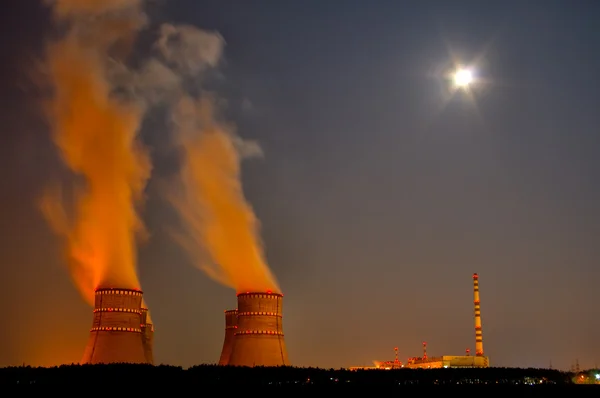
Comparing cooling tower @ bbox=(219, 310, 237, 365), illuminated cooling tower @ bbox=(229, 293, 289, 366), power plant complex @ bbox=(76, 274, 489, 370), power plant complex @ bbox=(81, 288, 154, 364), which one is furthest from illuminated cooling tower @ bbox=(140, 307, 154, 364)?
illuminated cooling tower @ bbox=(229, 293, 289, 366)

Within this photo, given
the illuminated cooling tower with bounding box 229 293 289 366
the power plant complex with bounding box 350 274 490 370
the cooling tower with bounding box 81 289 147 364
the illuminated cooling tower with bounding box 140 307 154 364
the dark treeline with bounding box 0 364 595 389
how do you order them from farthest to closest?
the power plant complex with bounding box 350 274 490 370
the illuminated cooling tower with bounding box 140 307 154 364
the illuminated cooling tower with bounding box 229 293 289 366
the cooling tower with bounding box 81 289 147 364
the dark treeline with bounding box 0 364 595 389

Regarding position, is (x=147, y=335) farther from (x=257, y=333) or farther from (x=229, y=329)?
(x=257, y=333)

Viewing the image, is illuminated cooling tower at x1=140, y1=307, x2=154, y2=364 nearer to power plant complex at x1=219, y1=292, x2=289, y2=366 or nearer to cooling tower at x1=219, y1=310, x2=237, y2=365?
cooling tower at x1=219, y1=310, x2=237, y2=365

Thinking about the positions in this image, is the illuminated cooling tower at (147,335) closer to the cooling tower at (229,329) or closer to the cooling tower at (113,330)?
the cooling tower at (229,329)

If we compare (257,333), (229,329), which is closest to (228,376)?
(257,333)

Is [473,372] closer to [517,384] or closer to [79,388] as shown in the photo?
[517,384]

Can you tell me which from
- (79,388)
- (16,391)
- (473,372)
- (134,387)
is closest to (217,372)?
(134,387)
